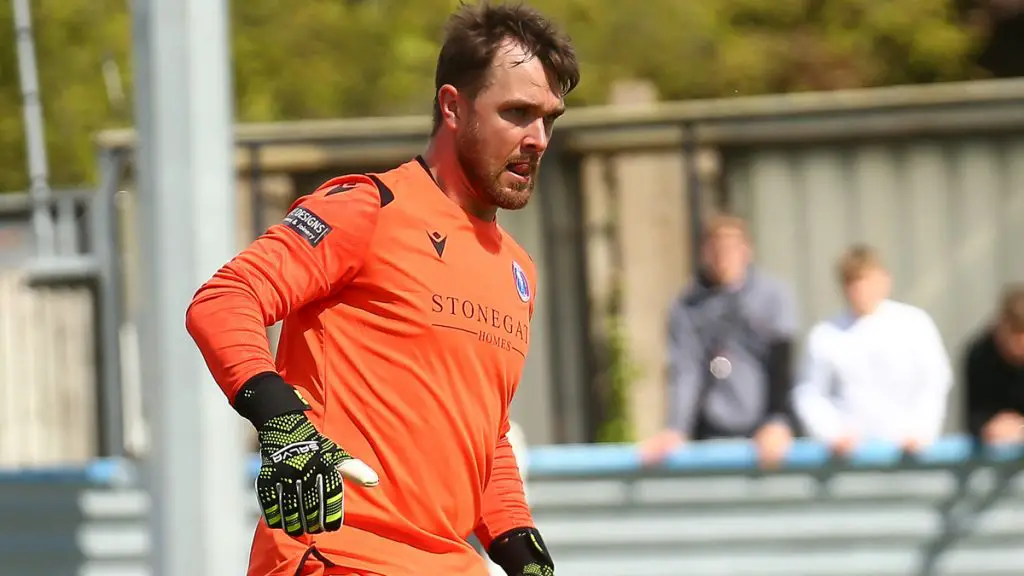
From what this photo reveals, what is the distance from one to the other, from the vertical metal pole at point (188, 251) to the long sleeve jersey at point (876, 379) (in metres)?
2.66

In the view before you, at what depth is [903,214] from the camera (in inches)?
415

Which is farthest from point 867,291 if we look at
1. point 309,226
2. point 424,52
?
point 424,52

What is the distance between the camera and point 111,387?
32.3 feet

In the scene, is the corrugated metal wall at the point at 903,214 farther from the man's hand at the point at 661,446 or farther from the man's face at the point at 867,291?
the man's face at the point at 867,291

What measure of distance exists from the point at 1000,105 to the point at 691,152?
1.78 metres

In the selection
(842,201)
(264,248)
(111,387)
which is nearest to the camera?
(264,248)

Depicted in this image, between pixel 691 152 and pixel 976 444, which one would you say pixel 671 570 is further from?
pixel 691 152

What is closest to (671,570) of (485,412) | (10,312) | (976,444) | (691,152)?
(976,444)

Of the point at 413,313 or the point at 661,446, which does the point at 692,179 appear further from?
the point at 413,313

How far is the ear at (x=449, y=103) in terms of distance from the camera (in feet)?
12.5

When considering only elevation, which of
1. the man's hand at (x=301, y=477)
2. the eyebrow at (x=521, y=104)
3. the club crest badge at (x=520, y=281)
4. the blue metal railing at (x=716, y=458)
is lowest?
the blue metal railing at (x=716, y=458)

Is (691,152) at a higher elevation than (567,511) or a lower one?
higher

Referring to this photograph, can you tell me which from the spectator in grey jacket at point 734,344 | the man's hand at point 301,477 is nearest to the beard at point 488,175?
the man's hand at point 301,477

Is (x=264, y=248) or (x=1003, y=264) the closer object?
(x=264, y=248)
